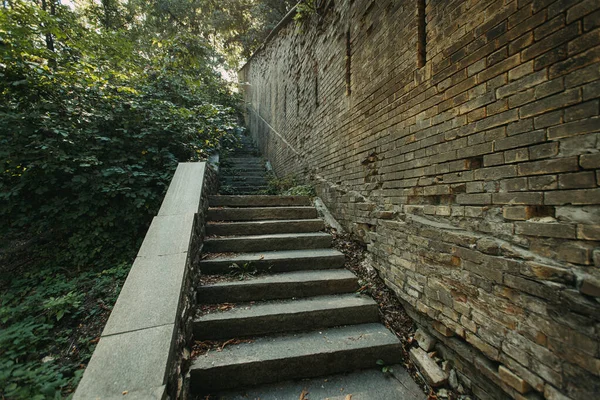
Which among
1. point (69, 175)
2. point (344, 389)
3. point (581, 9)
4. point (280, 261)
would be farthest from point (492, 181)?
point (69, 175)

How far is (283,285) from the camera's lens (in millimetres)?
2582

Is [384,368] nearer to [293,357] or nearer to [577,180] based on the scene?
[293,357]

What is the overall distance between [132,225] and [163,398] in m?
2.98

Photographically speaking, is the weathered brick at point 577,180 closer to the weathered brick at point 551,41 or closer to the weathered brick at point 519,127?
the weathered brick at point 519,127

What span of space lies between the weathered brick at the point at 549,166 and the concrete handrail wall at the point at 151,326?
226cm

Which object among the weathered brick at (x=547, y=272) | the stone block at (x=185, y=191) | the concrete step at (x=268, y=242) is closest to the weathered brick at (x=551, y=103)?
the weathered brick at (x=547, y=272)

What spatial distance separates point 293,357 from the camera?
195cm

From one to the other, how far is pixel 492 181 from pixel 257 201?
331cm

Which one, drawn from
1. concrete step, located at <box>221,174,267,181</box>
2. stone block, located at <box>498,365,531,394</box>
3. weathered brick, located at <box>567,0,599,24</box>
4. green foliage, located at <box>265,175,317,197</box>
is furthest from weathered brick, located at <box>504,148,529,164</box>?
concrete step, located at <box>221,174,267,181</box>

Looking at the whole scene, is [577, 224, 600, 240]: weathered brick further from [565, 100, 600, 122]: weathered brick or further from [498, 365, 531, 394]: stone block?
[498, 365, 531, 394]: stone block

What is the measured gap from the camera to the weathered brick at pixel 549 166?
1.20 meters

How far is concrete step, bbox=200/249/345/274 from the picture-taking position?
276 centimetres

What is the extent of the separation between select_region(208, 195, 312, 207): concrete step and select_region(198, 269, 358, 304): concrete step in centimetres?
169

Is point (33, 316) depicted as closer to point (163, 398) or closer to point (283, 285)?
point (163, 398)
